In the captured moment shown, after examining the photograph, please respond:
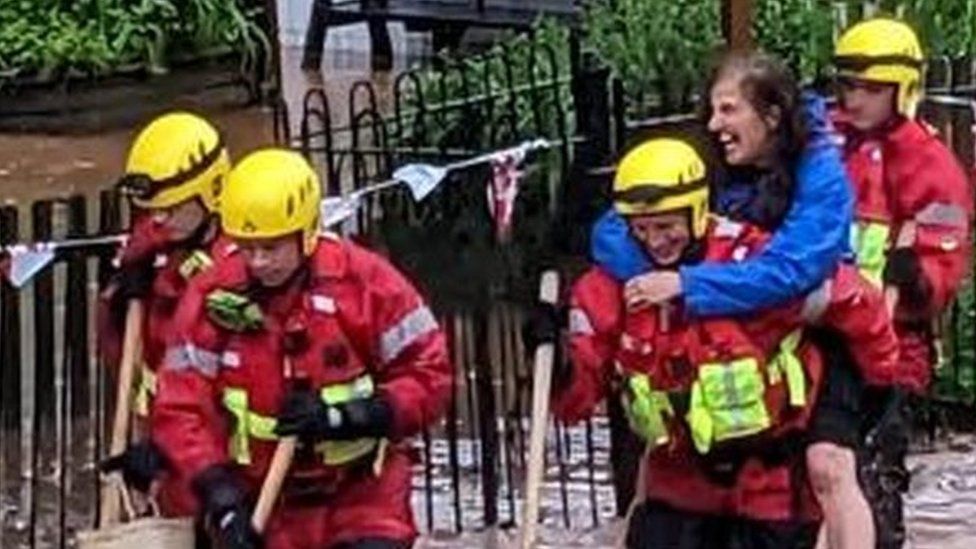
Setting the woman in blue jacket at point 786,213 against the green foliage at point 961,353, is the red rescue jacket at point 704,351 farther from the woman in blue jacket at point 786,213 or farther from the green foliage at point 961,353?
the green foliage at point 961,353

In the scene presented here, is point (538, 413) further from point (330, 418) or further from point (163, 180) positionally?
point (163, 180)

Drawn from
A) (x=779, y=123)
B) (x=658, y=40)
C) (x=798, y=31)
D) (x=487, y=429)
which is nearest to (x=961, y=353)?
(x=487, y=429)

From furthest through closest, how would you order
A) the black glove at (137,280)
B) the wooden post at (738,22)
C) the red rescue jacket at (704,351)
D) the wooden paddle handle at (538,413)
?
the wooden post at (738,22) → the black glove at (137,280) → the wooden paddle handle at (538,413) → the red rescue jacket at (704,351)

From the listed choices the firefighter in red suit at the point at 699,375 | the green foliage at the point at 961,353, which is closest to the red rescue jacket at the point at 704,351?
the firefighter in red suit at the point at 699,375

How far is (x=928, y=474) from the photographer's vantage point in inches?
428

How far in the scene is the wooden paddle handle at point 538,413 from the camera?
7211mm

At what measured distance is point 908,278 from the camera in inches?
316

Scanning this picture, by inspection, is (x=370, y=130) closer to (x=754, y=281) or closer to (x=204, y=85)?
(x=754, y=281)

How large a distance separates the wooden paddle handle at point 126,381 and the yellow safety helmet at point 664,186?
1.31m

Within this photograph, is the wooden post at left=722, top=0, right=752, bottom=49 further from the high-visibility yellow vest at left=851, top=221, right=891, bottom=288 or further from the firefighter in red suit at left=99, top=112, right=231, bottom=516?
the firefighter in red suit at left=99, top=112, right=231, bottom=516

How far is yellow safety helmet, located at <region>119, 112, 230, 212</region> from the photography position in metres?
7.44

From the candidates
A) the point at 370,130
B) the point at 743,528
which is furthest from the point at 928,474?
the point at 743,528

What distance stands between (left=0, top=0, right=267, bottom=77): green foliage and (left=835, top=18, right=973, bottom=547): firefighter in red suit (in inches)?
397

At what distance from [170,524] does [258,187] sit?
72 centimetres
